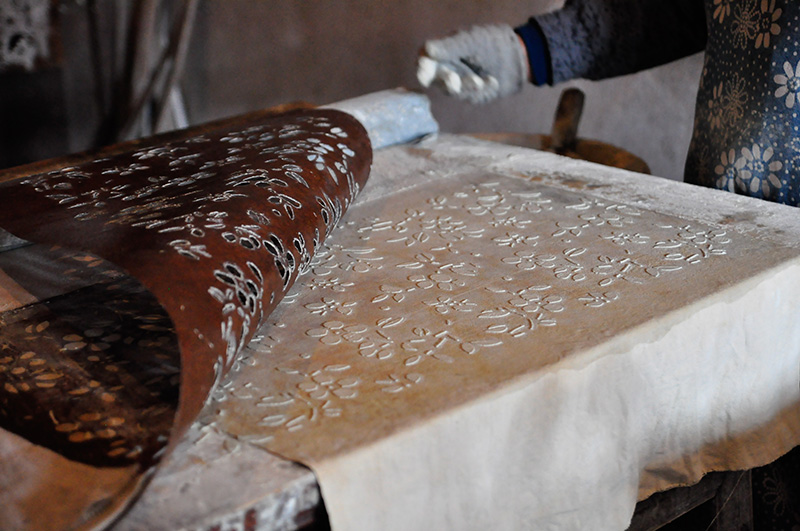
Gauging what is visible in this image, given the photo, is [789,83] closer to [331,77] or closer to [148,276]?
[148,276]

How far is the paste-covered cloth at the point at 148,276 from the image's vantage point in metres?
0.52

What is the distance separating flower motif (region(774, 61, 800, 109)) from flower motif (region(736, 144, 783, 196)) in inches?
2.8

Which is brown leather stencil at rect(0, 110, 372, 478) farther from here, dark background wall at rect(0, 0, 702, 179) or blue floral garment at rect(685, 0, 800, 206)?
dark background wall at rect(0, 0, 702, 179)

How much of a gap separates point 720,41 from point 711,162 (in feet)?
0.60

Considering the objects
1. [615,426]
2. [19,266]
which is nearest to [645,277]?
[615,426]

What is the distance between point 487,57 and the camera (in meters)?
1.30

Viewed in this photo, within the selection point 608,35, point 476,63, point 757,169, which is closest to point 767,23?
point 757,169

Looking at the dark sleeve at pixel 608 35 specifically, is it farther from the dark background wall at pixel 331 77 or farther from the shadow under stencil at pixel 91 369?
the shadow under stencil at pixel 91 369

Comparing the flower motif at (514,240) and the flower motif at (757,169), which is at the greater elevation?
the flower motif at (757,169)

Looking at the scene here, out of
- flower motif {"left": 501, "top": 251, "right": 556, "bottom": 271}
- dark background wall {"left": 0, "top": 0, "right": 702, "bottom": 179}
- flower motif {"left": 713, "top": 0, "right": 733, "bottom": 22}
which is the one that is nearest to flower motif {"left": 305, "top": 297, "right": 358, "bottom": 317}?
flower motif {"left": 501, "top": 251, "right": 556, "bottom": 271}

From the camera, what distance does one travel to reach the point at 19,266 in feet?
2.73

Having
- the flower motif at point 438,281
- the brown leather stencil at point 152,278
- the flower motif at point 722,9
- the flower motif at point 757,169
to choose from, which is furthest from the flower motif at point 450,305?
the flower motif at point 722,9

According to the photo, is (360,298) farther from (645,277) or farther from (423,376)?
(645,277)

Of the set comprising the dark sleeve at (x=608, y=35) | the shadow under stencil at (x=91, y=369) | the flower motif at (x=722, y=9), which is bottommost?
the shadow under stencil at (x=91, y=369)
